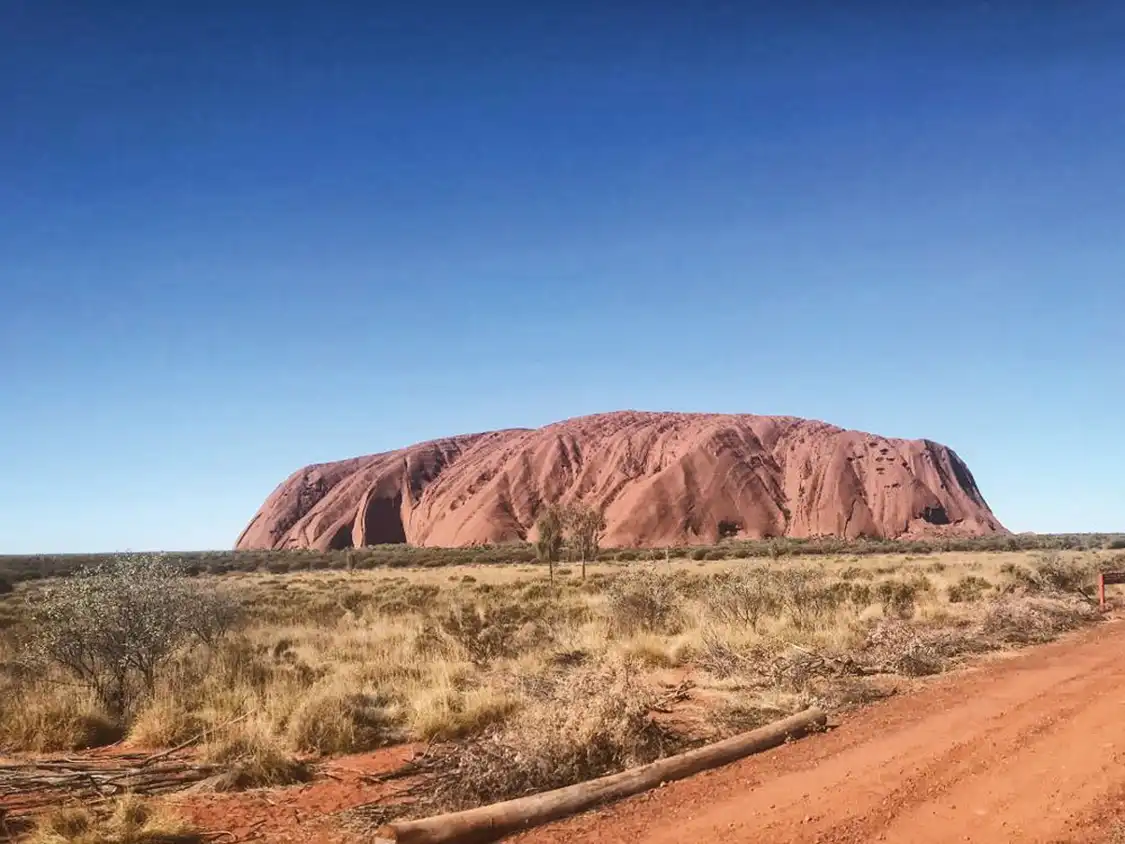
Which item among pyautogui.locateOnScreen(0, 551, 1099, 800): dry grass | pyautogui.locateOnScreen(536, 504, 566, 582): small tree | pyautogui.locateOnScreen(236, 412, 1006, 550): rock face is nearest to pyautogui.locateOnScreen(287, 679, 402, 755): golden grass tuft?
pyautogui.locateOnScreen(0, 551, 1099, 800): dry grass

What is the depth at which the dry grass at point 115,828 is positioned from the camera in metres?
5.33

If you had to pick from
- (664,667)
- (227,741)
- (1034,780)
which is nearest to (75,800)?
(227,741)

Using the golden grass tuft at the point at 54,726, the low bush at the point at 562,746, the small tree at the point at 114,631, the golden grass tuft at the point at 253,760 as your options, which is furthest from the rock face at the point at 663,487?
the golden grass tuft at the point at 253,760

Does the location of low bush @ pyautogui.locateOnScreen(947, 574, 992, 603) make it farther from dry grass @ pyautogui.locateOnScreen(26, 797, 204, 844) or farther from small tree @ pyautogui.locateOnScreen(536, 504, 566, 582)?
small tree @ pyautogui.locateOnScreen(536, 504, 566, 582)

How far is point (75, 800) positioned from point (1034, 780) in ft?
24.0

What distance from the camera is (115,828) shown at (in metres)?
5.49

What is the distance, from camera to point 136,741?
8711 millimetres

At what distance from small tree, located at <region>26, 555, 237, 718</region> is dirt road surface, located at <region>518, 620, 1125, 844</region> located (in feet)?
24.1

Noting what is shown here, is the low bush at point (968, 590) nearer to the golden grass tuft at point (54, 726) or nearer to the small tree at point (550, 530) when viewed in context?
the golden grass tuft at point (54, 726)

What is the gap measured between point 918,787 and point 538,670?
6405 millimetres

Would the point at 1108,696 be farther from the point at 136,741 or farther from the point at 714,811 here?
the point at 136,741

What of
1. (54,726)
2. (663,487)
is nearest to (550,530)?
(54,726)

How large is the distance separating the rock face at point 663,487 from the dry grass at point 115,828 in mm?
77149

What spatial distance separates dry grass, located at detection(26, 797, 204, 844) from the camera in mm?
5332
